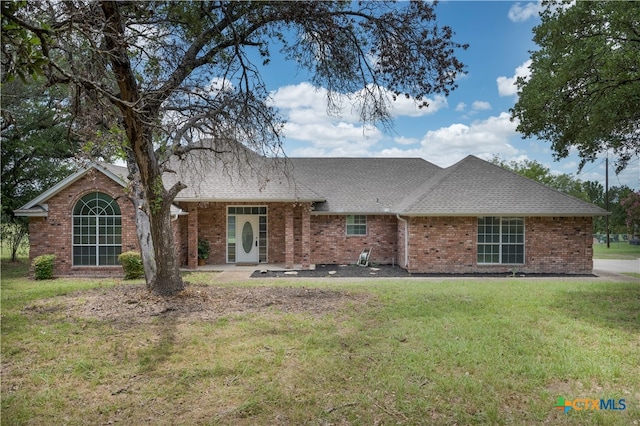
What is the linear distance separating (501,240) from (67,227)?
17.1 metres

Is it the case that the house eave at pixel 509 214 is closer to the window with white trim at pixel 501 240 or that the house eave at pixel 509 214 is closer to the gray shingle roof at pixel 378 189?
the gray shingle roof at pixel 378 189

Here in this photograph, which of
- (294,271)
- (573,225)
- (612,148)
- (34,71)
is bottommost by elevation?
(294,271)

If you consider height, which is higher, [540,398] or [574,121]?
[574,121]

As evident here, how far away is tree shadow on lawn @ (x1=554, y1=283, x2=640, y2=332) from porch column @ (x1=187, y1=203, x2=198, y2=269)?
13.1 m

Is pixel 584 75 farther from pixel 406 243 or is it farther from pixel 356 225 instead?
pixel 356 225

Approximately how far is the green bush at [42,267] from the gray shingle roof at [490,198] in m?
13.4

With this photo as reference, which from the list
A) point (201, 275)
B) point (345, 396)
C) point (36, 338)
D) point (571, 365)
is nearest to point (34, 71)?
point (345, 396)

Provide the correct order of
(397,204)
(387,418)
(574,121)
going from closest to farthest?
(387,418) → (574,121) → (397,204)

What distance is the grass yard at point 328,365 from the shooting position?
446cm

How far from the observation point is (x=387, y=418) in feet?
14.1

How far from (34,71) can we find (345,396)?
4.45m

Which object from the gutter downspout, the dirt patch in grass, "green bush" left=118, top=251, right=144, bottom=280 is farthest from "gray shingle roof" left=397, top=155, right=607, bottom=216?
"green bush" left=118, top=251, right=144, bottom=280

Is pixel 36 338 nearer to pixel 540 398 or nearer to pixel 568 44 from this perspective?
pixel 540 398

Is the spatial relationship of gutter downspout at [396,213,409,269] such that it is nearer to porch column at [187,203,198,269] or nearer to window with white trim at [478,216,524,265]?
window with white trim at [478,216,524,265]
